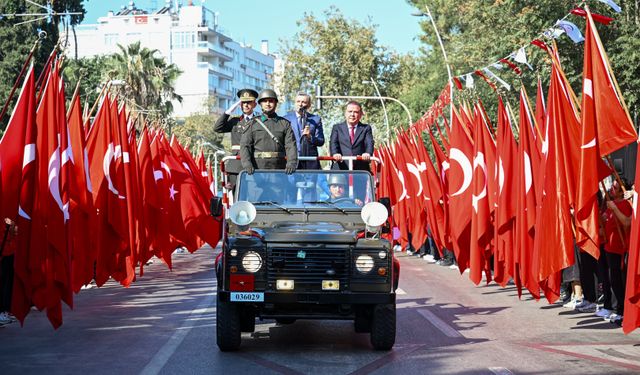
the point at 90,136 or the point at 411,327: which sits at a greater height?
the point at 90,136

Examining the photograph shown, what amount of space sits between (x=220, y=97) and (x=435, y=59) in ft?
245

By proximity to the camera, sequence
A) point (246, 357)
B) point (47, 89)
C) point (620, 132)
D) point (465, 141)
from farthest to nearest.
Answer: point (465, 141) → point (47, 89) → point (620, 132) → point (246, 357)

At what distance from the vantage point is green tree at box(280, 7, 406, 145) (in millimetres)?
64188

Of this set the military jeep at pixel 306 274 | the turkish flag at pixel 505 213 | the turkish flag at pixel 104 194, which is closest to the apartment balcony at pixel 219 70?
the turkish flag at pixel 104 194

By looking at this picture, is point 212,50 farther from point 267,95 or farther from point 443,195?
point 267,95

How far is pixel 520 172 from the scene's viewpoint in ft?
55.4

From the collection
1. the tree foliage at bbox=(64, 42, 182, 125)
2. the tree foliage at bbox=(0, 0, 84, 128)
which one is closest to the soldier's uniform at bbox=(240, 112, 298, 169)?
the tree foliage at bbox=(0, 0, 84, 128)

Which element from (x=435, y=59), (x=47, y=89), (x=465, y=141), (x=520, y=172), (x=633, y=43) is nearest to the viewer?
(x=47, y=89)

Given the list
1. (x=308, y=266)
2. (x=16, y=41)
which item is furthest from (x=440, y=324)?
(x=16, y=41)

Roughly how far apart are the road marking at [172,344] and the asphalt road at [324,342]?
1 cm

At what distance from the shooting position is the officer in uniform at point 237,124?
509 inches

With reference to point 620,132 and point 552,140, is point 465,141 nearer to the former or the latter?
point 552,140

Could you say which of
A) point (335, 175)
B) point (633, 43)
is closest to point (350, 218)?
point (335, 175)

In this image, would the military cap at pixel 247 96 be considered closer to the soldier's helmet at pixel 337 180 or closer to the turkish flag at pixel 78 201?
the soldier's helmet at pixel 337 180
